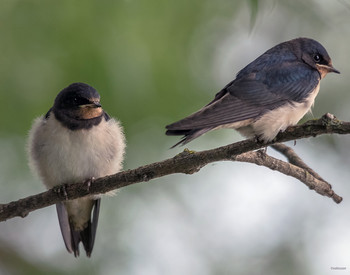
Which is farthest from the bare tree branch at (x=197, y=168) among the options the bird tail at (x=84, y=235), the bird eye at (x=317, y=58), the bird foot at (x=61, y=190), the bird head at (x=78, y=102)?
the bird eye at (x=317, y=58)

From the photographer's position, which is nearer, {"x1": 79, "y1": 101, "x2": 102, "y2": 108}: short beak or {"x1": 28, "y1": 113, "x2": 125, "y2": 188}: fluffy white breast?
{"x1": 79, "y1": 101, "x2": 102, "y2": 108}: short beak

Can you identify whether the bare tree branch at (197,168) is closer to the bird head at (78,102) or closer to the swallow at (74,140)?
the swallow at (74,140)

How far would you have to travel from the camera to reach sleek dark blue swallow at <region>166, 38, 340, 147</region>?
8.52 ft

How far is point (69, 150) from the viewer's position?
3080mm

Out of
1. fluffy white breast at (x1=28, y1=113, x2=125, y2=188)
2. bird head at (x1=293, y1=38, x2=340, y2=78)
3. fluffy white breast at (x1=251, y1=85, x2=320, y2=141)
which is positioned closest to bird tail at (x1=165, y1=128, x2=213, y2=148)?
fluffy white breast at (x1=251, y1=85, x2=320, y2=141)

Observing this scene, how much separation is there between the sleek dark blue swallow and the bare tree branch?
0.40ft

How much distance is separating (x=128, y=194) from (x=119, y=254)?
0.43m

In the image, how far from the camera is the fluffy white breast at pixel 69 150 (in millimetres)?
3061

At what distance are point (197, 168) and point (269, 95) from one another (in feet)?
3.11

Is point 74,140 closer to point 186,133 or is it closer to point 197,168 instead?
point 186,133

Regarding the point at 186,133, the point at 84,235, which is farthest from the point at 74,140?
the point at 186,133

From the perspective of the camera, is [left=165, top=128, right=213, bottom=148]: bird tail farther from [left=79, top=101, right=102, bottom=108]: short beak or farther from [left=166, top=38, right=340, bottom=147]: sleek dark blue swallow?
[left=79, top=101, right=102, bottom=108]: short beak

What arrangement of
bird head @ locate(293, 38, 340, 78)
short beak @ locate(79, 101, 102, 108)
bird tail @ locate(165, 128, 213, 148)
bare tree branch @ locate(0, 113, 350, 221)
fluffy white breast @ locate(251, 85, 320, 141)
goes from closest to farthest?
bare tree branch @ locate(0, 113, 350, 221)
bird tail @ locate(165, 128, 213, 148)
fluffy white breast @ locate(251, 85, 320, 141)
short beak @ locate(79, 101, 102, 108)
bird head @ locate(293, 38, 340, 78)

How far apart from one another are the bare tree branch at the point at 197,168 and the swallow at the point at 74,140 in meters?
0.33
